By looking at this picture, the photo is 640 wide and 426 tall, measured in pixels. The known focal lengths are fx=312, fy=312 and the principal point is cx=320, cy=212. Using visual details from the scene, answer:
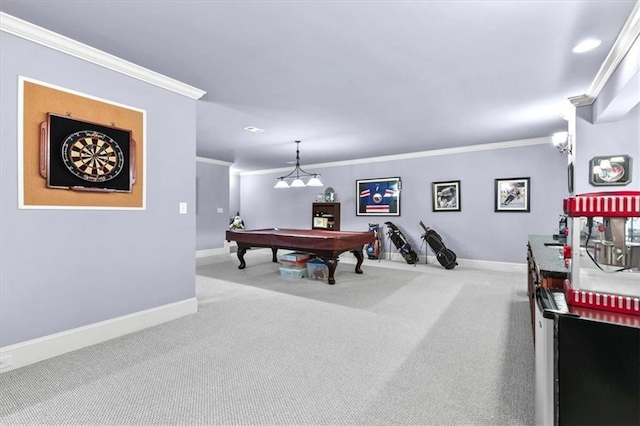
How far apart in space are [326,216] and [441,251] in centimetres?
306

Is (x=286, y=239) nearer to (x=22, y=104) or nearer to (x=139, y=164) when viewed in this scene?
(x=139, y=164)

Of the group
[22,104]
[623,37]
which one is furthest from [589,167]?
[22,104]

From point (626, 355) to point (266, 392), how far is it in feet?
5.77

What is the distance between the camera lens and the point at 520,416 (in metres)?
1.71

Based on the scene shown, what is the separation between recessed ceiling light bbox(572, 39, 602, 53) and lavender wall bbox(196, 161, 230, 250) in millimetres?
7137

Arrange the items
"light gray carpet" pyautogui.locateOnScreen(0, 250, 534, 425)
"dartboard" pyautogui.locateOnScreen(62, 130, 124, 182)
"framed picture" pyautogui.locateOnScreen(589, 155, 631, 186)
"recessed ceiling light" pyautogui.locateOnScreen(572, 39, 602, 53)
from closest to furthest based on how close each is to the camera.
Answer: "light gray carpet" pyautogui.locateOnScreen(0, 250, 534, 425), "recessed ceiling light" pyautogui.locateOnScreen(572, 39, 602, 53), "dartboard" pyautogui.locateOnScreen(62, 130, 124, 182), "framed picture" pyautogui.locateOnScreen(589, 155, 631, 186)

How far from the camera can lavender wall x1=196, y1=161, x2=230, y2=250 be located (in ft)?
25.3

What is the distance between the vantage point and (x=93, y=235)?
258cm

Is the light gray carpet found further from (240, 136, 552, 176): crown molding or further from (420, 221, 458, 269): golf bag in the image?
(240, 136, 552, 176): crown molding

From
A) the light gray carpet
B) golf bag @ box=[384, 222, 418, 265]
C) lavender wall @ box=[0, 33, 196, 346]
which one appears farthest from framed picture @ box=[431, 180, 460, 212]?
lavender wall @ box=[0, 33, 196, 346]

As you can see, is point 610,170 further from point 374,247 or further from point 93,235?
point 93,235

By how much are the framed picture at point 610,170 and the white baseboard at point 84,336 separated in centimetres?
460

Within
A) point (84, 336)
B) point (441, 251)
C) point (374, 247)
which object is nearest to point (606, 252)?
point (84, 336)

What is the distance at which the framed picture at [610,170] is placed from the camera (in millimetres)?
3254
